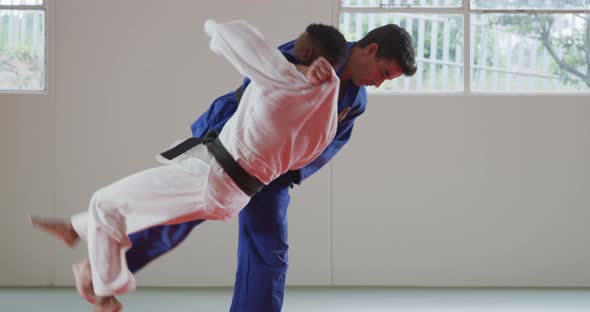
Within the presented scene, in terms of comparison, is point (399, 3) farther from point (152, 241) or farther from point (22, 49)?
point (152, 241)

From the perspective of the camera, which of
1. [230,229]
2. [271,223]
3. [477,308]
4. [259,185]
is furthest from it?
[230,229]

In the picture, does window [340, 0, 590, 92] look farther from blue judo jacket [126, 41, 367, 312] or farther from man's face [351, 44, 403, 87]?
man's face [351, 44, 403, 87]

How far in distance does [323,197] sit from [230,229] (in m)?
0.59

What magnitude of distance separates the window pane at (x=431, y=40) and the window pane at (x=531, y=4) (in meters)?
0.16

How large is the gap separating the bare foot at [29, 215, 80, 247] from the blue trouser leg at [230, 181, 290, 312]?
625mm

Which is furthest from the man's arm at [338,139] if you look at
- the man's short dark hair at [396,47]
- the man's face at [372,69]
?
the man's short dark hair at [396,47]

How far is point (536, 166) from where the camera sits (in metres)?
5.43

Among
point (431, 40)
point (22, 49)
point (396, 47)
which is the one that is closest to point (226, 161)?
point (396, 47)

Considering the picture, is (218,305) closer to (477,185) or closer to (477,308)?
(477,308)

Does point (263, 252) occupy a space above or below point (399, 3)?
below

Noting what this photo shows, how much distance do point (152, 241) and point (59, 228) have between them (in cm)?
29

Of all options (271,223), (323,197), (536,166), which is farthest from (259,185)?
(536,166)

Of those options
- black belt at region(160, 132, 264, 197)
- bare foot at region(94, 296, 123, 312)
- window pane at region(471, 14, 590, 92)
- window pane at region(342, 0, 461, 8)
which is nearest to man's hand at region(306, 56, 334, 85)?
black belt at region(160, 132, 264, 197)

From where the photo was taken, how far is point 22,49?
17.6ft
